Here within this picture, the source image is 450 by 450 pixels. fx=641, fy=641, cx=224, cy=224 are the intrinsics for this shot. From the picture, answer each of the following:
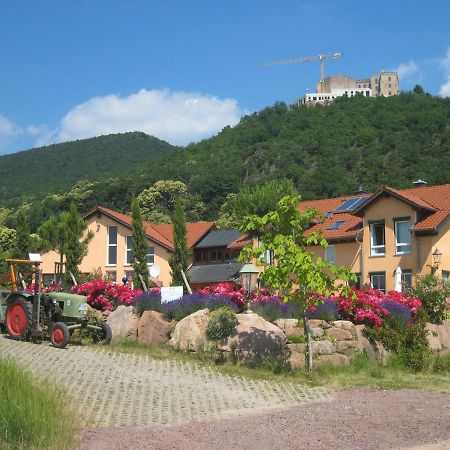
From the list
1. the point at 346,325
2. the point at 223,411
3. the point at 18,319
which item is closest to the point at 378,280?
the point at 346,325

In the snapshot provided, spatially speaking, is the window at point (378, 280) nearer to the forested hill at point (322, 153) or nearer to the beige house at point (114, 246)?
the beige house at point (114, 246)

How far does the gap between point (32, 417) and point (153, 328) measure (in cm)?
988

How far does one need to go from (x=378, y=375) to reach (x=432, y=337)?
4189 mm

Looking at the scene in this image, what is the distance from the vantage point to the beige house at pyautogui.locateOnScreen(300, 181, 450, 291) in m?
32.7

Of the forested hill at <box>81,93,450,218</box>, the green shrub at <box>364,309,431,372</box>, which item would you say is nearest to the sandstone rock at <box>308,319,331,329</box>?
the green shrub at <box>364,309,431,372</box>

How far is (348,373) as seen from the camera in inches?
582

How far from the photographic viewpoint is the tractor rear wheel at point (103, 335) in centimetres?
1756

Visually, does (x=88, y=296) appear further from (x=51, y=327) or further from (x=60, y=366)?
(x=60, y=366)

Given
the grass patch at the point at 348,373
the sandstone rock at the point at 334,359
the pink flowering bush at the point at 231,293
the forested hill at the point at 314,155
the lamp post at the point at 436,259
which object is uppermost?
the forested hill at the point at 314,155

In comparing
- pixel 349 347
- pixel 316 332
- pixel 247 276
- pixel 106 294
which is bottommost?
pixel 349 347

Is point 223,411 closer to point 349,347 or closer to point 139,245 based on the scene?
point 349,347

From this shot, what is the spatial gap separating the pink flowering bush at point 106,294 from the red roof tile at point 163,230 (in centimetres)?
2479

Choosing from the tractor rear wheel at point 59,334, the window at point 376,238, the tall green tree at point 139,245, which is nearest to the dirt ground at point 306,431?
the tractor rear wheel at point 59,334

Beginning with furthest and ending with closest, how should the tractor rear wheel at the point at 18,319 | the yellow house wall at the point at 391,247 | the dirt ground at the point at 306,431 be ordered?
the yellow house wall at the point at 391,247
the tractor rear wheel at the point at 18,319
the dirt ground at the point at 306,431
